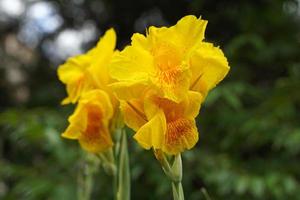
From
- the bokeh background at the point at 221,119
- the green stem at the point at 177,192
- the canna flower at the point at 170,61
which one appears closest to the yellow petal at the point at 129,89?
the canna flower at the point at 170,61

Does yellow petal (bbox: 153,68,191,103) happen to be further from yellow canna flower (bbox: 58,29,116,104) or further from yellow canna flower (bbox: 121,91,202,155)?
yellow canna flower (bbox: 58,29,116,104)

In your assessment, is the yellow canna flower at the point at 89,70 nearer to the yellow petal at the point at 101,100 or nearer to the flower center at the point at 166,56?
the yellow petal at the point at 101,100

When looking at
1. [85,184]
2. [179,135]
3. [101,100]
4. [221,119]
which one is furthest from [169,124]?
[221,119]

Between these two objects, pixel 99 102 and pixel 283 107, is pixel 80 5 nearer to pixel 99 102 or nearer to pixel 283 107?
pixel 283 107

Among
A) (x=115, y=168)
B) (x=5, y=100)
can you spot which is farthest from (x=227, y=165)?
(x=5, y=100)

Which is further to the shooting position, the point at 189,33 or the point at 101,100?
the point at 101,100

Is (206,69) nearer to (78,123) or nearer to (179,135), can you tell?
(179,135)
